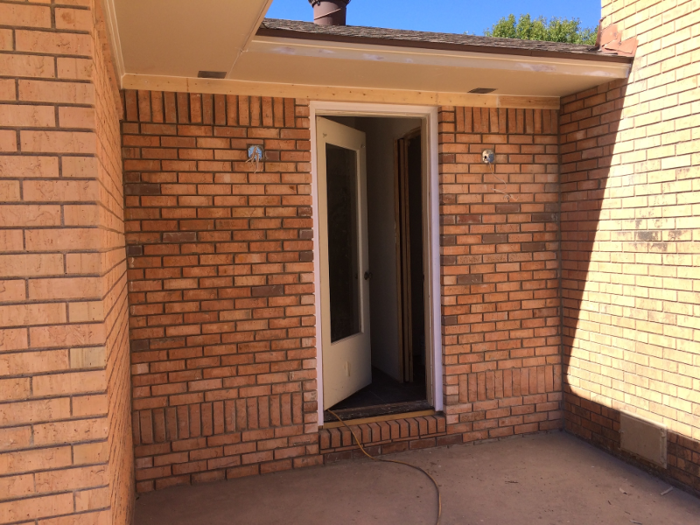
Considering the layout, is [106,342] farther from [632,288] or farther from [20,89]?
[632,288]

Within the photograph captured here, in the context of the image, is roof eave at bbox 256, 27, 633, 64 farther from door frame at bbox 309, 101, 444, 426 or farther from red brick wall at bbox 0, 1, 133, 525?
red brick wall at bbox 0, 1, 133, 525

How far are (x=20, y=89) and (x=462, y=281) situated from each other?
3.31 meters

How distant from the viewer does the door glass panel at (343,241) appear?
4910mm

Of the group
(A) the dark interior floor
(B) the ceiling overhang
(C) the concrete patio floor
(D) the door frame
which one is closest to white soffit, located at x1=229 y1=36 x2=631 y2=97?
(B) the ceiling overhang

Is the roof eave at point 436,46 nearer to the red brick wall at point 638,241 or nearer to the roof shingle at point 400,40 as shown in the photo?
the roof shingle at point 400,40

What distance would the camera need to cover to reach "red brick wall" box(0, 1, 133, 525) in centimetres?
183

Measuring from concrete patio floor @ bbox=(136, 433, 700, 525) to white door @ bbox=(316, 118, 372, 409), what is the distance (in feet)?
3.06

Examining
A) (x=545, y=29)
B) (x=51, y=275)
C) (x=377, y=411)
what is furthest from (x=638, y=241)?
(x=545, y=29)

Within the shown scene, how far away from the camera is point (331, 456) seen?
4082 mm

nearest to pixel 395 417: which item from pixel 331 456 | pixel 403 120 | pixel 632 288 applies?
pixel 331 456

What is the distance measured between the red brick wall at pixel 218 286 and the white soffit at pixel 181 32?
0.34 meters

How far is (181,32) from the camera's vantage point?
9.36 feet

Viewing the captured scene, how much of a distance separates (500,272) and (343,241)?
1.47 meters

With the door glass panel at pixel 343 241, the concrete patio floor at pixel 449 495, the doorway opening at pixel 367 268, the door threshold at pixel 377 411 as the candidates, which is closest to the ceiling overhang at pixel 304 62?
the doorway opening at pixel 367 268
